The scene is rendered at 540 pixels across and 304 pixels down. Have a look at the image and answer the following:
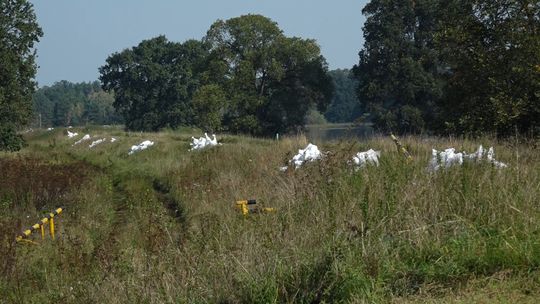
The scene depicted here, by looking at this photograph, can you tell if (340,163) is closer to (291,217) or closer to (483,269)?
(291,217)

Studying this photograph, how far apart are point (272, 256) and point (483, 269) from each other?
1579 mm

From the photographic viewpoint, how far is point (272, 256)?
4.80m

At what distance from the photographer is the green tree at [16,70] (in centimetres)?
3659

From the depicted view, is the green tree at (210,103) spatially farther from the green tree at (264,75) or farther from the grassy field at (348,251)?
the grassy field at (348,251)

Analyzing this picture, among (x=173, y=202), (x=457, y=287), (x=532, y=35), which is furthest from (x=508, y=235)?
(x=532, y=35)

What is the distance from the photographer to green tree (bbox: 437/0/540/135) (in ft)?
54.6

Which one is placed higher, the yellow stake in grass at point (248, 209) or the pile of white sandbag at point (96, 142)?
the yellow stake in grass at point (248, 209)

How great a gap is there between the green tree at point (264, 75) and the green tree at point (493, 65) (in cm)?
3239

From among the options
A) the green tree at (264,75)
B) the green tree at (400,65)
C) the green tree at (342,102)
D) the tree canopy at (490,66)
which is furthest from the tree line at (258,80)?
the green tree at (342,102)

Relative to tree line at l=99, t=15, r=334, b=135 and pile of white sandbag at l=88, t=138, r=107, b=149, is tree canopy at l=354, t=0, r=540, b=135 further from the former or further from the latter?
Result: tree line at l=99, t=15, r=334, b=135

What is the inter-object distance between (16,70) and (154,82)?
41.6m

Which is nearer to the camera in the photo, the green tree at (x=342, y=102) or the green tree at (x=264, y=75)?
the green tree at (x=264, y=75)

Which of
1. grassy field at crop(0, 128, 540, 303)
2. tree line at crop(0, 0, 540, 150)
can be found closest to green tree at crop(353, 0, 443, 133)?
tree line at crop(0, 0, 540, 150)

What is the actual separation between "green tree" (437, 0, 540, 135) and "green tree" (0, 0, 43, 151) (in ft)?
88.1
